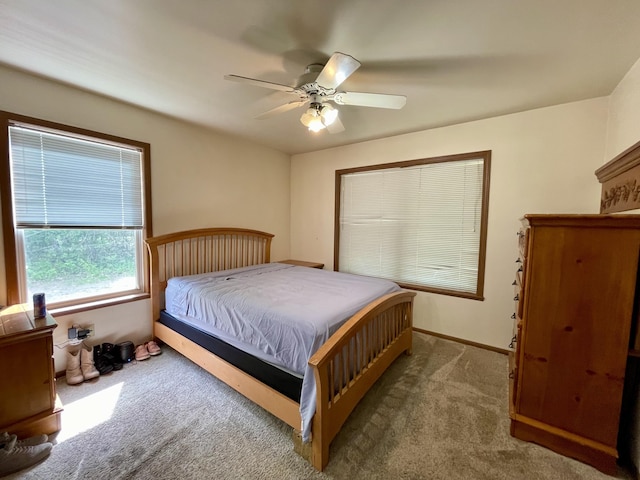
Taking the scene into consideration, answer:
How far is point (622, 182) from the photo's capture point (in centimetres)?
182

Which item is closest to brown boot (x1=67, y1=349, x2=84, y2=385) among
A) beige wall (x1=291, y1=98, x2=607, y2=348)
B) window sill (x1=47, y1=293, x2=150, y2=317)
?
window sill (x1=47, y1=293, x2=150, y2=317)

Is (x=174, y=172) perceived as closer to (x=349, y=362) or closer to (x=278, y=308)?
(x=278, y=308)

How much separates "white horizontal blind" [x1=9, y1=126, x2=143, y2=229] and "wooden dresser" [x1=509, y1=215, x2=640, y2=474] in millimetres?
3480

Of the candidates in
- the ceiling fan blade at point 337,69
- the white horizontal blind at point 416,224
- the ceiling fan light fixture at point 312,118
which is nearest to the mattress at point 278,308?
the white horizontal blind at point 416,224

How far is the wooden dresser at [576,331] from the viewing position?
1402 mm

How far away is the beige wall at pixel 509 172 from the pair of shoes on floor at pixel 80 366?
351 centimetres

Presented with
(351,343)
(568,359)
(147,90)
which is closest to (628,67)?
(568,359)

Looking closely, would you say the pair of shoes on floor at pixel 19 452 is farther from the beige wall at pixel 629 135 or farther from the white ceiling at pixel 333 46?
the beige wall at pixel 629 135

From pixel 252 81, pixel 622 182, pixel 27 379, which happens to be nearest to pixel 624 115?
pixel 622 182

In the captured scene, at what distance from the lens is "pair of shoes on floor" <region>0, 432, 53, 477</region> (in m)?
1.39

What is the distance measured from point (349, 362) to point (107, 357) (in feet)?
7.64

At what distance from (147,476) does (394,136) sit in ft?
12.7

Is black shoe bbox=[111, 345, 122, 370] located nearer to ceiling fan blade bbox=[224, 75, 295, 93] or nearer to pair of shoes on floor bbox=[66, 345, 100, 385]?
pair of shoes on floor bbox=[66, 345, 100, 385]

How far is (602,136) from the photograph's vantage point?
90.4 inches
